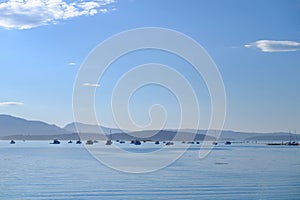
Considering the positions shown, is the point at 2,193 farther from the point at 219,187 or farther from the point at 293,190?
the point at 293,190

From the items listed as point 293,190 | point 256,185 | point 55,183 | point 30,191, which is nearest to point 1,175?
point 55,183

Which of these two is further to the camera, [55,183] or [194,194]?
[55,183]

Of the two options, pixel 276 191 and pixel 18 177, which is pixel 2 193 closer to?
pixel 18 177

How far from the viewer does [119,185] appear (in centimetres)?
4172

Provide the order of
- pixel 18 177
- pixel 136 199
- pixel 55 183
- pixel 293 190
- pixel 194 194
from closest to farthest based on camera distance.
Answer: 1. pixel 136 199
2. pixel 194 194
3. pixel 293 190
4. pixel 55 183
5. pixel 18 177

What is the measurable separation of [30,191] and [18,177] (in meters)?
11.2

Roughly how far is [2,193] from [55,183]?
721 centimetres

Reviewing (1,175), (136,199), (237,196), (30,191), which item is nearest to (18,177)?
(1,175)

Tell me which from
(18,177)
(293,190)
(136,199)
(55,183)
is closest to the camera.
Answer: (136,199)

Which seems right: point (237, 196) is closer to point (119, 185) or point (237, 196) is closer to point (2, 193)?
point (119, 185)

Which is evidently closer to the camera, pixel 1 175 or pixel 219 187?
pixel 219 187

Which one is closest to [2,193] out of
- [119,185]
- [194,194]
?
[119,185]

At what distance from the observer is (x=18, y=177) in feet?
157

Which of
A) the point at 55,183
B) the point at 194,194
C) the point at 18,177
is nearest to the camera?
the point at 194,194
